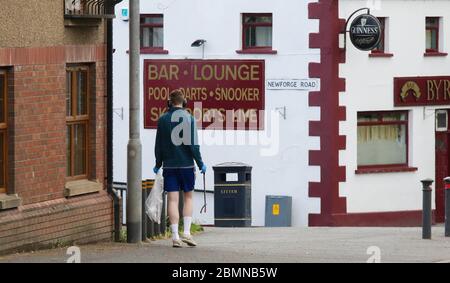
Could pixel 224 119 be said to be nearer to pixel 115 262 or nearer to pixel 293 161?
pixel 293 161

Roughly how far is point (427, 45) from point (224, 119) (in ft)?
16.5

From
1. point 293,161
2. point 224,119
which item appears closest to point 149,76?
point 224,119

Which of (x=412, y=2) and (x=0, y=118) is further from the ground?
(x=412, y=2)

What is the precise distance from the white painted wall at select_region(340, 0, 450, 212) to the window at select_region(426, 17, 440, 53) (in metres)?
0.19

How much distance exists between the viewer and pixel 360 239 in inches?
763

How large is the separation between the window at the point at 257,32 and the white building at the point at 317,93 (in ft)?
0.09

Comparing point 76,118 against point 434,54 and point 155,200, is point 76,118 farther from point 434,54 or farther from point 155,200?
point 434,54

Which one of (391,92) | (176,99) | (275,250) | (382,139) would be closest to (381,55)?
(391,92)

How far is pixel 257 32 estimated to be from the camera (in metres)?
30.2

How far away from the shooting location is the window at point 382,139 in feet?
99.0

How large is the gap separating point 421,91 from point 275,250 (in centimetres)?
1447

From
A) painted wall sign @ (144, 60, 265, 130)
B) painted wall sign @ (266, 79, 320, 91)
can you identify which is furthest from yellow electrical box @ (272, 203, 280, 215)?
painted wall sign @ (266, 79, 320, 91)

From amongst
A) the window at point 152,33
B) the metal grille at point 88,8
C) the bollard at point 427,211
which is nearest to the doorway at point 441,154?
the window at point 152,33

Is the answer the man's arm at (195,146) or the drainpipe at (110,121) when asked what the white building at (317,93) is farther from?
the man's arm at (195,146)
